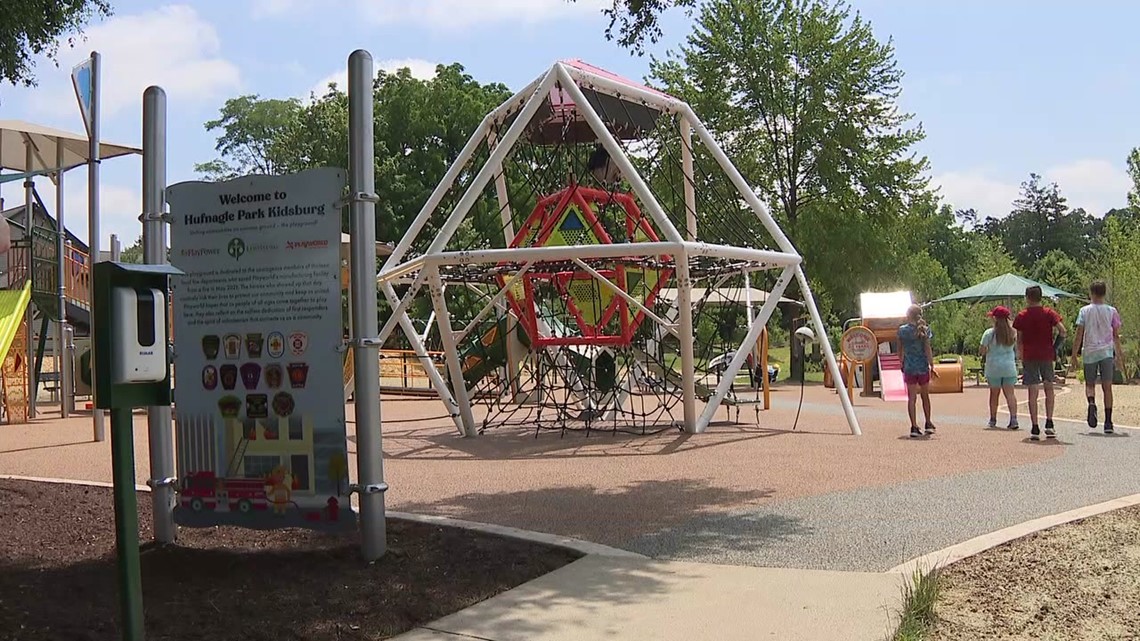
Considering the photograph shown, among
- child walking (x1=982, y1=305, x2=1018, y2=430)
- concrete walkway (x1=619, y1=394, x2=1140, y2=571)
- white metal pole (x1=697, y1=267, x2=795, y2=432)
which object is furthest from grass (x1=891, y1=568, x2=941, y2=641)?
child walking (x1=982, y1=305, x2=1018, y2=430)

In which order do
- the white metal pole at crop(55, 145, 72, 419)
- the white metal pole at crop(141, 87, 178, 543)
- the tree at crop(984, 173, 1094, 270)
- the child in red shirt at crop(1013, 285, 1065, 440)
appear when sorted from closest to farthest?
the white metal pole at crop(141, 87, 178, 543)
the child in red shirt at crop(1013, 285, 1065, 440)
the white metal pole at crop(55, 145, 72, 419)
the tree at crop(984, 173, 1094, 270)

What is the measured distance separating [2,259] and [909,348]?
772 inches

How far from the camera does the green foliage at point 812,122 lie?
3478cm

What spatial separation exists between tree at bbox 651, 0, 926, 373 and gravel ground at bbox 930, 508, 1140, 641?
95.3ft

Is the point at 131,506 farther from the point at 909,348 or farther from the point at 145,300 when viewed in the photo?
the point at 909,348

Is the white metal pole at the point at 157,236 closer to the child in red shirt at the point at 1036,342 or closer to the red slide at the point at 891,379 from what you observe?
the child in red shirt at the point at 1036,342

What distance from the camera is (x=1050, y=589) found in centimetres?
549

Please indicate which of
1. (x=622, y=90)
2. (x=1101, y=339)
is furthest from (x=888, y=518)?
(x=622, y=90)

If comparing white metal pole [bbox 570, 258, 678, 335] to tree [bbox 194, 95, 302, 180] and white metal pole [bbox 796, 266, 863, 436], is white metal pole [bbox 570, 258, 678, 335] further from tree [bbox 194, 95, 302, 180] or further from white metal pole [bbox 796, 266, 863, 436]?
tree [bbox 194, 95, 302, 180]

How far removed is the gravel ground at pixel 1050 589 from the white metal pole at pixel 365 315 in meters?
3.22

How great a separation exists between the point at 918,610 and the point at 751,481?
476cm

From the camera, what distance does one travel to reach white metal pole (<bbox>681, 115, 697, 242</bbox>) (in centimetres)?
1556

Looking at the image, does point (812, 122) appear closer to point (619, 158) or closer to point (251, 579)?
point (619, 158)

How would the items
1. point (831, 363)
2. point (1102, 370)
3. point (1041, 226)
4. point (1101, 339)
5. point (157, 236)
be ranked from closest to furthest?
point (157, 236) < point (1101, 339) < point (1102, 370) < point (831, 363) < point (1041, 226)
